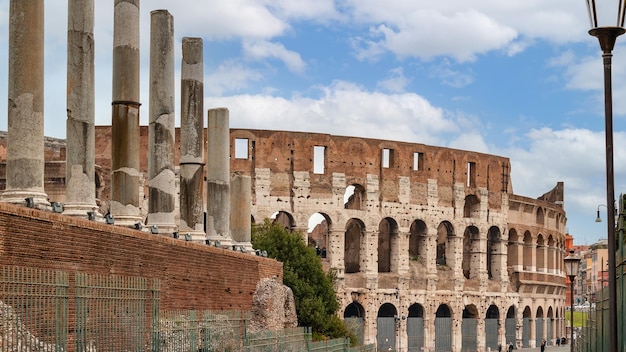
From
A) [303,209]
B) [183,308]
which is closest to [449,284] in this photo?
[303,209]

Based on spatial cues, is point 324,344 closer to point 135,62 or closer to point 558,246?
point 135,62

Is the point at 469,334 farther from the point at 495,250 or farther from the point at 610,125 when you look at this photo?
the point at 610,125

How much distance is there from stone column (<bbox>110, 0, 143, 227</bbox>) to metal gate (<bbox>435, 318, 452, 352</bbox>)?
30975 mm

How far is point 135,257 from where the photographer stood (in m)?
15.9

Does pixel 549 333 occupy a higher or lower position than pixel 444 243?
lower

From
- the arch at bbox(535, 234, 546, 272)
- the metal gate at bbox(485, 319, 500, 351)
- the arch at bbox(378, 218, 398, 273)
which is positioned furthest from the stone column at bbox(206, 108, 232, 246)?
the arch at bbox(535, 234, 546, 272)

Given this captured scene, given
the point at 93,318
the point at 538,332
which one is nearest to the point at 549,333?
the point at 538,332

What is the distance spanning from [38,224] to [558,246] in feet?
156

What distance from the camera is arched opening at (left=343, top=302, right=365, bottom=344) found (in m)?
42.1

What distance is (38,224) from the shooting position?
41.2ft

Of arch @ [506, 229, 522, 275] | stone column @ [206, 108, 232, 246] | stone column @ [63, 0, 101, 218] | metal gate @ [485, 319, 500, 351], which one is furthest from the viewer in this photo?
arch @ [506, 229, 522, 275]

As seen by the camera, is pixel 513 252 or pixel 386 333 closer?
pixel 386 333

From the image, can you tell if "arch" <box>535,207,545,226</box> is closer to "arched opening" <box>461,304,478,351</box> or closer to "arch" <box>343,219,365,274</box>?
"arched opening" <box>461,304,478,351</box>

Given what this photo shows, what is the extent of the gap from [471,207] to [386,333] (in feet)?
25.7
